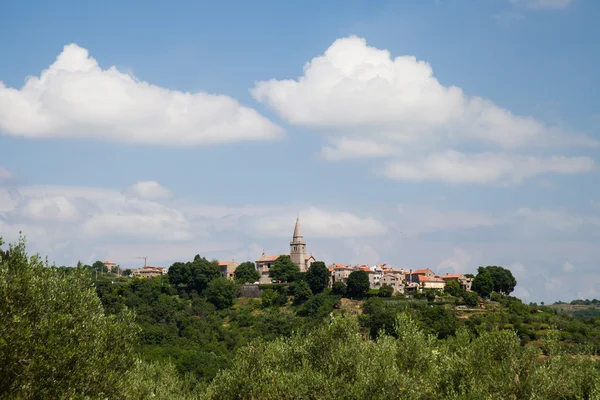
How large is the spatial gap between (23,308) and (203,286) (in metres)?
114

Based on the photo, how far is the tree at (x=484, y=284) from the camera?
13000 centimetres

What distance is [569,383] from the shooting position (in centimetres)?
3872

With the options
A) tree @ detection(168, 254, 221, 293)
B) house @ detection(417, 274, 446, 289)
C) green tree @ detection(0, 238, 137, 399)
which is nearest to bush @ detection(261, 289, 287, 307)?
tree @ detection(168, 254, 221, 293)

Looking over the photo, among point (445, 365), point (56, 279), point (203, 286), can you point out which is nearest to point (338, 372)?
point (445, 365)

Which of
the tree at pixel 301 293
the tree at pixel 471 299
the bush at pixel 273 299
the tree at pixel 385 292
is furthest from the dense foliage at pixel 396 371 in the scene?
the bush at pixel 273 299

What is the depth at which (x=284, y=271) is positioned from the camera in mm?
151000

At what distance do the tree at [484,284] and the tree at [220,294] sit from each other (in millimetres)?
52553

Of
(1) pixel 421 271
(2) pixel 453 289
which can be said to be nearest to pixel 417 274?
(1) pixel 421 271

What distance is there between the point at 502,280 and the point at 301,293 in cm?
4534

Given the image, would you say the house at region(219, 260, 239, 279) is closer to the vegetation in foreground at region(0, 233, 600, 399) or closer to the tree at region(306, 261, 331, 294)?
the tree at region(306, 261, 331, 294)

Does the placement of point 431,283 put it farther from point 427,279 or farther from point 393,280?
point 393,280

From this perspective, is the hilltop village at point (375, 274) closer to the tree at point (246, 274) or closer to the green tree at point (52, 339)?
the tree at point (246, 274)

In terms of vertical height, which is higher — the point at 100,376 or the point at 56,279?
the point at 56,279

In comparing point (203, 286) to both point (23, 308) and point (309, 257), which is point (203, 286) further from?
point (23, 308)
